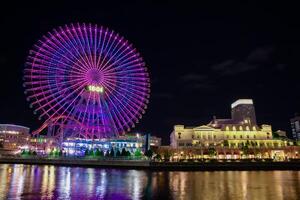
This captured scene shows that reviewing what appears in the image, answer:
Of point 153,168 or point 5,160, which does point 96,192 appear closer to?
point 153,168

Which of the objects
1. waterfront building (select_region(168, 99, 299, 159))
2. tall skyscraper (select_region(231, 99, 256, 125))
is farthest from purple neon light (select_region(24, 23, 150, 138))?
tall skyscraper (select_region(231, 99, 256, 125))

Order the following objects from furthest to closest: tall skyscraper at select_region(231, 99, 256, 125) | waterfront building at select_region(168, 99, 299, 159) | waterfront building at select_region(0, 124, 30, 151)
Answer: waterfront building at select_region(0, 124, 30, 151)
tall skyscraper at select_region(231, 99, 256, 125)
waterfront building at select_region(168, 99, 299, 159)

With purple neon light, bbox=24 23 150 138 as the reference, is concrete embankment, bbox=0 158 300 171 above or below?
below

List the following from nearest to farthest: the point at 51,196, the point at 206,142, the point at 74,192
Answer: the point at 51,196 → the point at 74,192 → the point at 206,142

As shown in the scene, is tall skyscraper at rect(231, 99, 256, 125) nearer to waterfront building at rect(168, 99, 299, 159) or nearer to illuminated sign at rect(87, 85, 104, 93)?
waterfront building at rect(168, 99, 299, 159)

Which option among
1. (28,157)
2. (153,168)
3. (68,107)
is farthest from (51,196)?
(28,157)

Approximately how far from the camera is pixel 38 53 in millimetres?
61062

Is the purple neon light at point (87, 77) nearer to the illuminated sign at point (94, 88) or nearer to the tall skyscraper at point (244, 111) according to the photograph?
the illuminated sign at point (94, 88)

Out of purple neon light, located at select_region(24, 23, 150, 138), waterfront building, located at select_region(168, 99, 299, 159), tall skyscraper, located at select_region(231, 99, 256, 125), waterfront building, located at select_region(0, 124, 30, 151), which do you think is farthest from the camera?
waterfront building, located at select_region(0, 124, 30, 151)

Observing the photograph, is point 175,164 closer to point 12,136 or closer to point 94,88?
point 94,88

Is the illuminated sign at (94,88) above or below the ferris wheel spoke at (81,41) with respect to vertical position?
below

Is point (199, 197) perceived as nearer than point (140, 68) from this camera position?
Yes

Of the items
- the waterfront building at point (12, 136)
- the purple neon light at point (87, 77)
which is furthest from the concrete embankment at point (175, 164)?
the waterfront building at point (12, 136)

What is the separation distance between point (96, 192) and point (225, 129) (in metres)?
94.8
